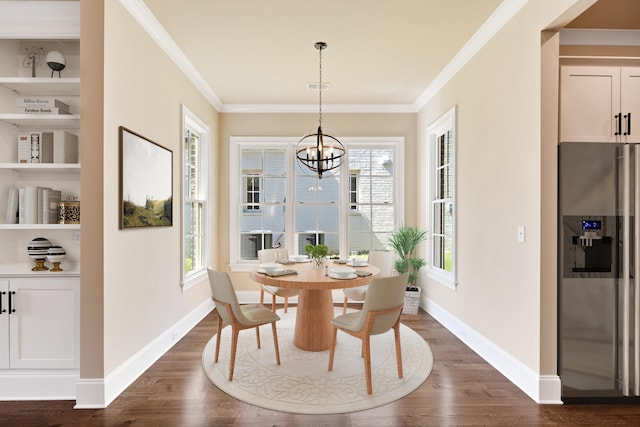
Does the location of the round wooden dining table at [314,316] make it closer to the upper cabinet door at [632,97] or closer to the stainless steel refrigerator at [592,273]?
the stainless steel refrigerator at [592,273]

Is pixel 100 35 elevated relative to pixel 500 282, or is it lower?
elevated

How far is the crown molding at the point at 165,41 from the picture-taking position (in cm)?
283

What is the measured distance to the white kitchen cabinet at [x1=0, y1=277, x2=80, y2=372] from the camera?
8.27ft

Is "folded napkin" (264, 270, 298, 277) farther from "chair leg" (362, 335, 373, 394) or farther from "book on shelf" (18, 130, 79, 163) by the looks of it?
"book on shelf" (18, 130, 79, 163)

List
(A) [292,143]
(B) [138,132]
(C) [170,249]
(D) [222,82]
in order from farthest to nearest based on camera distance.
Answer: (A) [292,143] < (D) [222,82] < (C) [170,249] < (B) [138,132]

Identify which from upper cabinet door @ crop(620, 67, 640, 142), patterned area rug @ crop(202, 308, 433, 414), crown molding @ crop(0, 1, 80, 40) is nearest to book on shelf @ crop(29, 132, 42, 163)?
crown molding @ crop(0, 1, 80, 40)

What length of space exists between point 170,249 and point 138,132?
1.22m

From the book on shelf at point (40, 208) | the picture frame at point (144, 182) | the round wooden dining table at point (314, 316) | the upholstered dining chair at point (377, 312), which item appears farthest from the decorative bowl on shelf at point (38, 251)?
the upholstered dining chair at point (377, 312)

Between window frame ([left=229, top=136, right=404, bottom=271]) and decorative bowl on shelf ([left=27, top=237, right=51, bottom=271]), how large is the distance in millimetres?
2820

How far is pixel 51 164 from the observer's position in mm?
2488

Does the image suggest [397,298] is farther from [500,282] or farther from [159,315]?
[159,315]

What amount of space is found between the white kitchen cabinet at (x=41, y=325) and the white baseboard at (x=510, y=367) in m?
3.29

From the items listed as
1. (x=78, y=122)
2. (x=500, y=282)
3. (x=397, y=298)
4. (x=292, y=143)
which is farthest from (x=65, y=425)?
(x=292, y=143)

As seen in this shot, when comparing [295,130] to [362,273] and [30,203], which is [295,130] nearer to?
[362,273]
